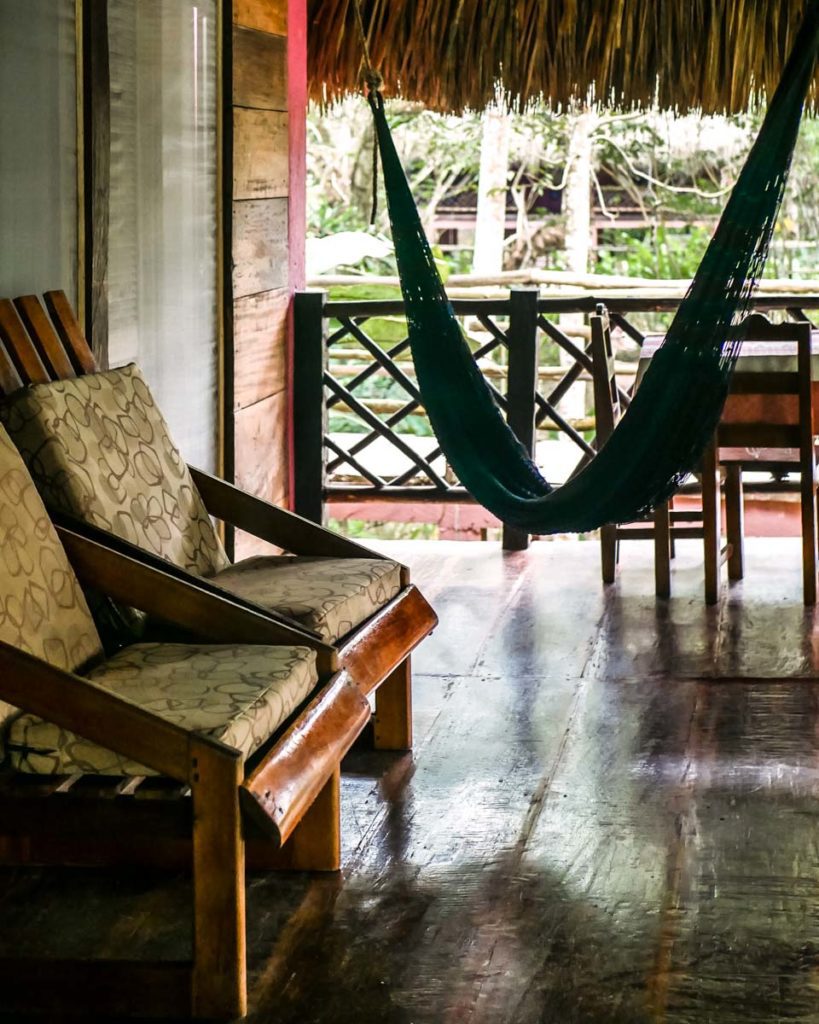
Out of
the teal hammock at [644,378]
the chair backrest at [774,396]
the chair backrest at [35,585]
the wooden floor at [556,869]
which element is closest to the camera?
the wooden floor at [556,869]

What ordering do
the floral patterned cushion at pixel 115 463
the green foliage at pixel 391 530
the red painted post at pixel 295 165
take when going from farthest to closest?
the green foliage at pixel 391 530
the red painted post at pixel 295 165
the floral patterned cushion at pixel 115 463

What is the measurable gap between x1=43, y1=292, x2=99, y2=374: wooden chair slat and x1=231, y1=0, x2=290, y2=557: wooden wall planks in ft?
3.93

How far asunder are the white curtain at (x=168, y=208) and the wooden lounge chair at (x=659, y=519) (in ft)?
3.49

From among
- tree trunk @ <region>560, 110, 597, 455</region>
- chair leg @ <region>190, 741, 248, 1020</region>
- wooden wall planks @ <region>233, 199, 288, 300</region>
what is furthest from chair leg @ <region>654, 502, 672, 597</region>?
tree trunk @ <region>560, 110, 597, 455</region>

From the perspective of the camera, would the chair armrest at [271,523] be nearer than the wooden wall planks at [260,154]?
Yes

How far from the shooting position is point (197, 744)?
5.85 ft

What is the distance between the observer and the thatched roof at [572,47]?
457 centimetres

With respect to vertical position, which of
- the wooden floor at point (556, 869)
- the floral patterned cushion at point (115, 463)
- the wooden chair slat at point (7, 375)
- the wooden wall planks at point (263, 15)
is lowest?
the wooden floor at point (556, 869)

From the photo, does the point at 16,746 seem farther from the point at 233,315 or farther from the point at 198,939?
the point at 233,315

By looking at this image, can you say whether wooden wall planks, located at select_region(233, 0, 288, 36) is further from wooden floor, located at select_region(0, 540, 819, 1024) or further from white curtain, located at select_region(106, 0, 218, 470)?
wooden floor, located at select_region(0, 540, 819, 1024)

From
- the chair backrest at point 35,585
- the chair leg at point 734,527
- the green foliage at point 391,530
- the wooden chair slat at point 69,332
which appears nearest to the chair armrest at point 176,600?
the chair backrest at point 35,585

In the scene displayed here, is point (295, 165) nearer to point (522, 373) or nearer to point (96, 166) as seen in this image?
point (522, 373)

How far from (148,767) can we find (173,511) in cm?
92

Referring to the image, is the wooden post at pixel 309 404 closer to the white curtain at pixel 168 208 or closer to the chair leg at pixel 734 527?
the white curtain at pixel 168 208
